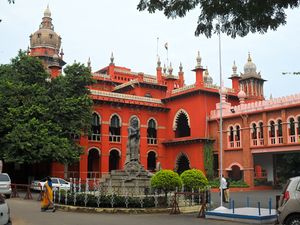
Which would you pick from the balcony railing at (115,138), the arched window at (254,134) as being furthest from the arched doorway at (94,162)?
the arched window at (254,134)

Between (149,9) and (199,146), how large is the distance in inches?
1137

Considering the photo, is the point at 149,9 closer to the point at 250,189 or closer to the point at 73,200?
the point at 73,200

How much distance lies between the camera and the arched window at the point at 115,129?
35588 millimetres

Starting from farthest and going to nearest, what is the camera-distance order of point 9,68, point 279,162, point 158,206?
point 279,162, point 9,68, point 158,206

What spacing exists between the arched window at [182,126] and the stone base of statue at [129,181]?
17.5 meters

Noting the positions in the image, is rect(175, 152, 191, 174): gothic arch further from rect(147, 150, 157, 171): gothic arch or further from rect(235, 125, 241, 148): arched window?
rect(235, 125, 241, 148): arched window

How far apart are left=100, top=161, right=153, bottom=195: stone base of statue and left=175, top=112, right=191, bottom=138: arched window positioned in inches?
691

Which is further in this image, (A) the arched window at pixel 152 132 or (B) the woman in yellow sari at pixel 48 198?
(A) the arched window at pixel 152 132

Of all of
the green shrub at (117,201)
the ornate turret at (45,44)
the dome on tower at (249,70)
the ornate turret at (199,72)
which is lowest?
the green shrub at (117,201)

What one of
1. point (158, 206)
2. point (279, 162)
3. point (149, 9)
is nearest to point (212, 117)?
point (279, 162)

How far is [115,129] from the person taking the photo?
36.2 metres

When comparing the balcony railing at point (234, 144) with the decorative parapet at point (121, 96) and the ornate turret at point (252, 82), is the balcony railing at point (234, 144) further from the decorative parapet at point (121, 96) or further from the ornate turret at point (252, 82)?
the ornate turret at point (252, 82)

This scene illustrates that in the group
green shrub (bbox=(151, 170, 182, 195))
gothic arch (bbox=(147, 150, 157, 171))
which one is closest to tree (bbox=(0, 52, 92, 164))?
gothic arch (bbox=(147, 150, 157, 171))

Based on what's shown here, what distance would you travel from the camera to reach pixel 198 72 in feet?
115
